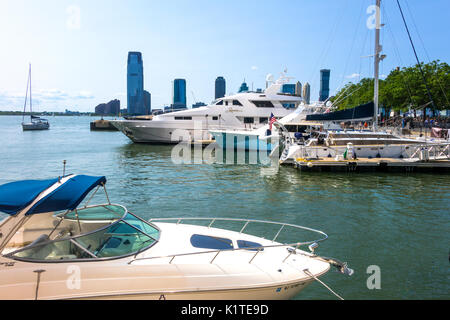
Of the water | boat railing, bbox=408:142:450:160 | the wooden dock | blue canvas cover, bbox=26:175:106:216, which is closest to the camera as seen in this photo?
blue canvas cover, bbox=26:175:106:216

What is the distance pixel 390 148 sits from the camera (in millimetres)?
25328

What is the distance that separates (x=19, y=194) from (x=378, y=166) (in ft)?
75.0

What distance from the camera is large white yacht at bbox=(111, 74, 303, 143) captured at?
1650 inches

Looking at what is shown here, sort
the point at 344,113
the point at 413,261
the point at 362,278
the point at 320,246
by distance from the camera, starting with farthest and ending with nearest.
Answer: the point at 344,113, the point at 320,246, the point at 413,261, the point at 362,278

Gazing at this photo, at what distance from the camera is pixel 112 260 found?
549 centimetres

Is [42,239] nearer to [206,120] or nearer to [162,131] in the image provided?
[206,120]

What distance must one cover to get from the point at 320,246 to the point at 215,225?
3.62m

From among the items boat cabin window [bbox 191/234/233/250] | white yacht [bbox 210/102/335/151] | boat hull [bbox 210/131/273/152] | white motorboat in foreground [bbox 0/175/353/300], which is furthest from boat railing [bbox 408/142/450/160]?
boat cabin window [bbox 191/234/233/250]

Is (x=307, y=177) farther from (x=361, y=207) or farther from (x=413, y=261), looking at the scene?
(x=413, y=261)

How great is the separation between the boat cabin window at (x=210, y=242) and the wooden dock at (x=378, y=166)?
17588 millimetres

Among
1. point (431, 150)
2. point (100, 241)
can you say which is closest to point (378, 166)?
point (431, 150)

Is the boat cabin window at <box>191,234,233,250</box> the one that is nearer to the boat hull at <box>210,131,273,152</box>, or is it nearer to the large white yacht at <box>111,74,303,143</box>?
the boat hull at <box>210,131,273,152</box>
